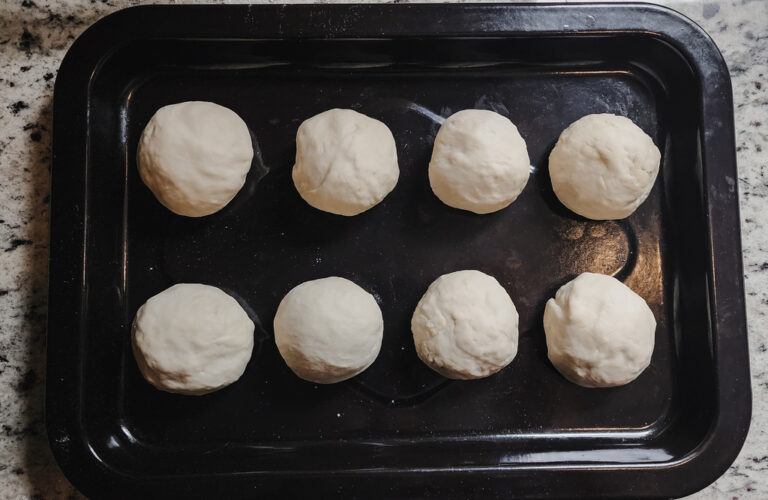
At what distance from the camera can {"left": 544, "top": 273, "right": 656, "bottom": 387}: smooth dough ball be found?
1.20 m

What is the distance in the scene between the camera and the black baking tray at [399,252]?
1190 millimetres

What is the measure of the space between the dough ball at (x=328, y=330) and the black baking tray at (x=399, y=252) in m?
0.06

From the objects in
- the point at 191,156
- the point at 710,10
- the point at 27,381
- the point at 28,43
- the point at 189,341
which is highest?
the point at 710,10

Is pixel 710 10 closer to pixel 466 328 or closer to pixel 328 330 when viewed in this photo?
pixel 466 328

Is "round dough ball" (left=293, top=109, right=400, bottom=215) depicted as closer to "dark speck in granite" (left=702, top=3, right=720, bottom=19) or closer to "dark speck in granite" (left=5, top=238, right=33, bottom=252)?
"dark speck in granite" (left=5, top=238, right=33, bottom=252)

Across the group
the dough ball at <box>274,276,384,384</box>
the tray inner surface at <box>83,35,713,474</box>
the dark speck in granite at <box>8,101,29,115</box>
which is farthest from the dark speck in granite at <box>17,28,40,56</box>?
the dough ball at <box>274,276,384,384</box>

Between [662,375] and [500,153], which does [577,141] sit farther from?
[662,375]

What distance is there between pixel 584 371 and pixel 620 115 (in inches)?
23.1

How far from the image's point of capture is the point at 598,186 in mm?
1226

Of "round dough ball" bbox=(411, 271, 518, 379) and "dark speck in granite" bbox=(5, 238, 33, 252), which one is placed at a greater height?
"dark speck in granite" bbox=(5, 238, 33, 252)

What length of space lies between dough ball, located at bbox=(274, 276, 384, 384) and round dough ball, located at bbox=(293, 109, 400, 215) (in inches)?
7.0

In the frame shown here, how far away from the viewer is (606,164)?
122cm

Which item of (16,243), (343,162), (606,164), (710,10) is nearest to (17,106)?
(16,243)

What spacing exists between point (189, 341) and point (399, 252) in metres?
0.48
